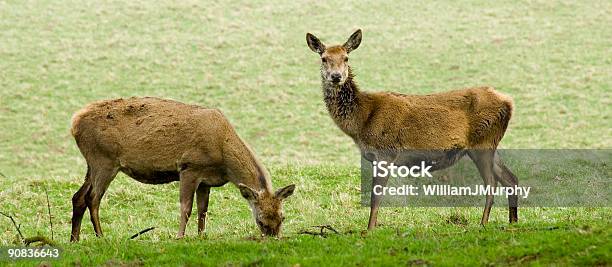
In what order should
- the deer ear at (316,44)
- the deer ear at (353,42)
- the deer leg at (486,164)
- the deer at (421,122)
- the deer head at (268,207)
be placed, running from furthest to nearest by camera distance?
the deer ear at (353,42) → the deer ear at (316,44) → the deer leg at (486,164) → the deer at (421,122) → the deer head at (268,207)

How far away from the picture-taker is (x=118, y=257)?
392 inches

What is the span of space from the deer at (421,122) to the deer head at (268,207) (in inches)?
63.6

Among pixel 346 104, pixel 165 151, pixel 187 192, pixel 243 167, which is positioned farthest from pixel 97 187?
pixel 346 104

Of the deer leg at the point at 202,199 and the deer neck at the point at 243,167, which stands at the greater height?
the deer neck at the point at 243,167

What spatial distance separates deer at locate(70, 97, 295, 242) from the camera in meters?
12.4

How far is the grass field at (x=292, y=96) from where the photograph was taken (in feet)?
32.7

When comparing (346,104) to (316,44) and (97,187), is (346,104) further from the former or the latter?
(97,187)

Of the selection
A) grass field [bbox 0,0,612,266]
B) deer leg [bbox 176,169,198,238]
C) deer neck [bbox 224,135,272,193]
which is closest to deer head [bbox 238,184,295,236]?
deer neck [bbox 224,135,272,193]

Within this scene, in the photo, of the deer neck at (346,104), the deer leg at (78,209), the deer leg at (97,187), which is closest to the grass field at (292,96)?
the deer leg at (97,187)

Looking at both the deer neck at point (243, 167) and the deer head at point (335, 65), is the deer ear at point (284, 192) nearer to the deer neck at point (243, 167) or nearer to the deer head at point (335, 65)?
the deer neck at point (243, 167)

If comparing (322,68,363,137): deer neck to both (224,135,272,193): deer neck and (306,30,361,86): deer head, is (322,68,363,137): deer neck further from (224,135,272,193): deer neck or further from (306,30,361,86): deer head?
(224,135,272,193): deer neck

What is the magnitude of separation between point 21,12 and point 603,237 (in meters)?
40.3

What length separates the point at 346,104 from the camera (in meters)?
12.9

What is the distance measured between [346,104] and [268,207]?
7.29 ft
